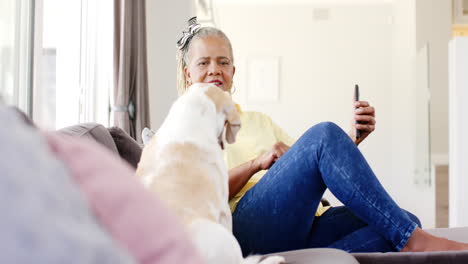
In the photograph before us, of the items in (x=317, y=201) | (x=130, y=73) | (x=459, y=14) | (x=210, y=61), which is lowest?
(x=317, y=201)

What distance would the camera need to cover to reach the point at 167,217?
41 centimetres

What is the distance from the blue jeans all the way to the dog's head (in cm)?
29

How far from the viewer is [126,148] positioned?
171 centimetres

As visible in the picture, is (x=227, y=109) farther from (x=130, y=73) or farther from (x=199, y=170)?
(x=130, y=73)

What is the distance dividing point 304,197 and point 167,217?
→ 3.66ft

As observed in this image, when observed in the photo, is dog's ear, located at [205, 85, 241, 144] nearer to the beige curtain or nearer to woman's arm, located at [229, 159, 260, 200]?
woman's arm, located at [229, 159, 260, 200]

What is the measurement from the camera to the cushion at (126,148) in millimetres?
1690

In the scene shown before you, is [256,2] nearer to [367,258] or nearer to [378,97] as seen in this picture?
[378,97]

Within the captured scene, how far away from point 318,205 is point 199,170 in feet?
2.32

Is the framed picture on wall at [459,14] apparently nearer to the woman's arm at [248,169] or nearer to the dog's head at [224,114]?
the woman's arm at [248,169]

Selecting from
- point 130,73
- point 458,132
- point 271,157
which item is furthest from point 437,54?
point 271,157

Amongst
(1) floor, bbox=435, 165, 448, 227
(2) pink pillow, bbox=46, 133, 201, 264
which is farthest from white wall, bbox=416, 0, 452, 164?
(2) pink pillow, bbox=46, 133, 201, 264

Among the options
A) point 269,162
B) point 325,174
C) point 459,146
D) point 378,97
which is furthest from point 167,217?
point 378,97

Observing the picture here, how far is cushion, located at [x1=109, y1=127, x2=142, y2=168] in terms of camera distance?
1.69m
